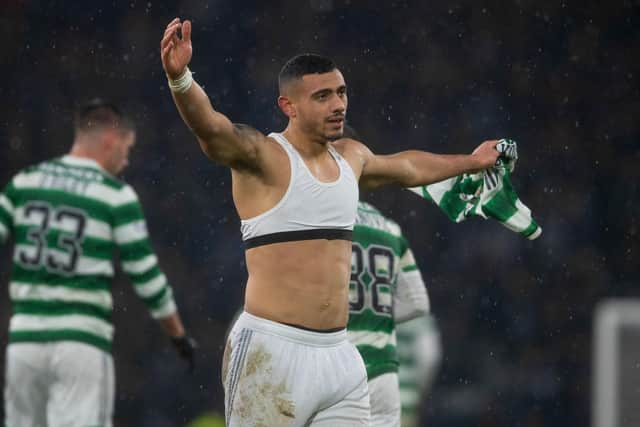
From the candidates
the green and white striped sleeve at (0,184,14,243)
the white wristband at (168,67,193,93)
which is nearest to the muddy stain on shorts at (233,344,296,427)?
the white wristband at (168,67,193,93)

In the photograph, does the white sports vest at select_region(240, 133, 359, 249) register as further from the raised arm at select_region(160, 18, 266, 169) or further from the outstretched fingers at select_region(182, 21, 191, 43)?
the outstretched fingers at select_region(182, 21, 191, 43)

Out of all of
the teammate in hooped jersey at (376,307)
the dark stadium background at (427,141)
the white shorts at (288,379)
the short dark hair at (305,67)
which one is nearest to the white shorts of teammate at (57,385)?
the teammate in hooped jersey at (376,307)

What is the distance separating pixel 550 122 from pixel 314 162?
6592 millimetres

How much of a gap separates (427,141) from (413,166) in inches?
222

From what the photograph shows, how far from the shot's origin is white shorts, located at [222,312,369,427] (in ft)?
15.0

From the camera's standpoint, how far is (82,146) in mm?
7047

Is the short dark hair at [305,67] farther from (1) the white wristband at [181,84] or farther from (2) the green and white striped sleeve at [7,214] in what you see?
(2) the green and white striped sleeve at [7,214]

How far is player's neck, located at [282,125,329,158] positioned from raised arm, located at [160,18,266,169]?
1.18ft

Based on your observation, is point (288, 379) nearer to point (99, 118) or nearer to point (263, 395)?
point (263, 395)

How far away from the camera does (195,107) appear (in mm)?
4273

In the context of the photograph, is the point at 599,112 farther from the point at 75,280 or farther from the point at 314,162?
the point at 314,162

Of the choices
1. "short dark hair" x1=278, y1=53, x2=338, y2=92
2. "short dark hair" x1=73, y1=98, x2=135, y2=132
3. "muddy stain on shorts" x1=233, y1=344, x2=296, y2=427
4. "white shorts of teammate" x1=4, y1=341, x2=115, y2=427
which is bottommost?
"muddy stain on shorts" x1=233, y1=344, x2=296, y2=427

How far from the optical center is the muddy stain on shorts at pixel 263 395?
4566 millimetres

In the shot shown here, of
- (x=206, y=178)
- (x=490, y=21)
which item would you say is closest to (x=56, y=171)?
(x=206, y=178)
